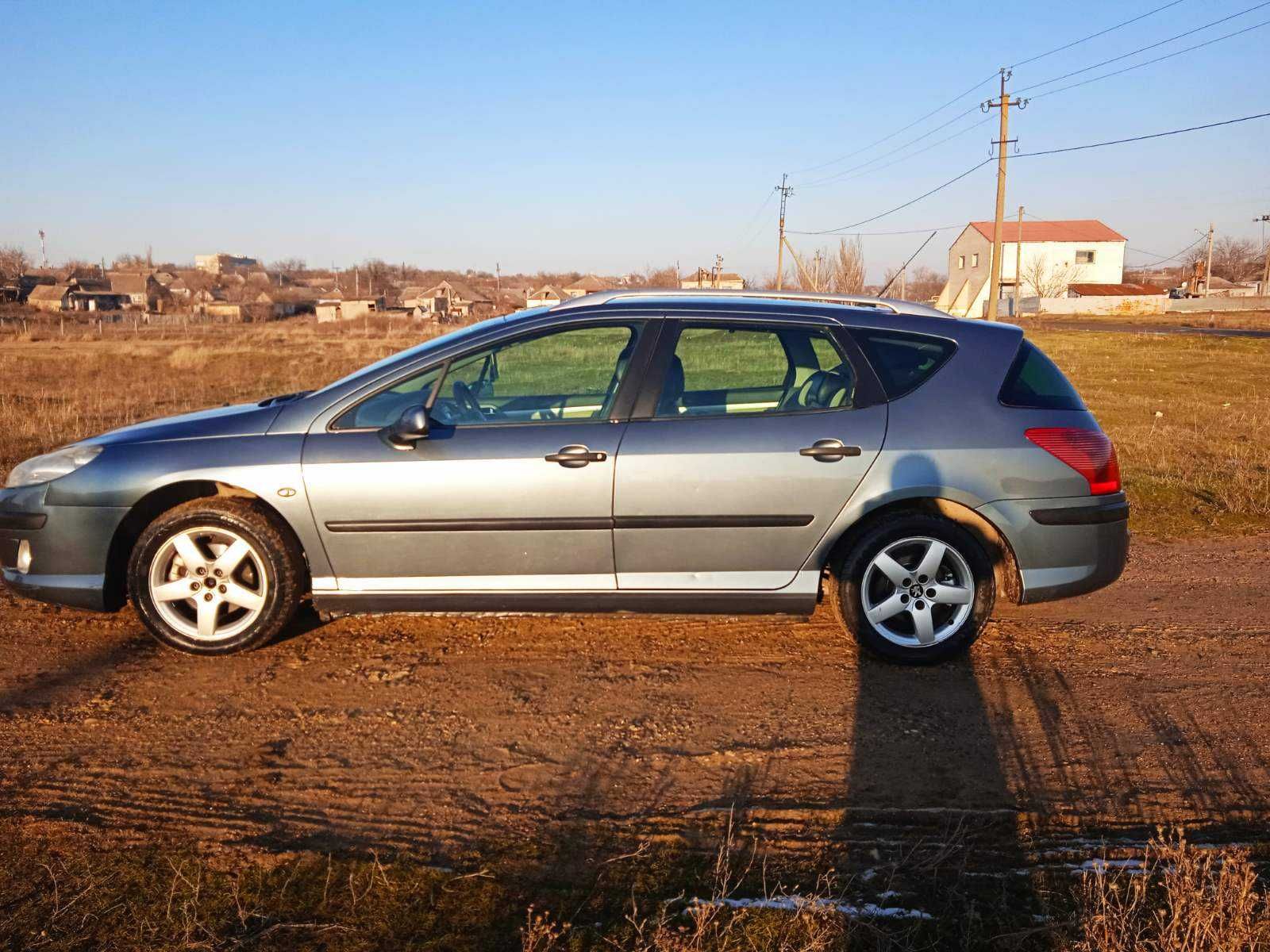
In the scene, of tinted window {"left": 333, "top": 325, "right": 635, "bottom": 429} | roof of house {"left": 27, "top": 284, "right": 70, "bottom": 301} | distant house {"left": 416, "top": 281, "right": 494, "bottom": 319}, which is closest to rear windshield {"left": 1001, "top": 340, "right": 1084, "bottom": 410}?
tinted window {"left": 333, "top": 325, "right": 635, "bottom": 429}

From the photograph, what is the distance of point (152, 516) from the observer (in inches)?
185

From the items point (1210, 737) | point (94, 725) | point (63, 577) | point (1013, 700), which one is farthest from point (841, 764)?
point (63, 577)

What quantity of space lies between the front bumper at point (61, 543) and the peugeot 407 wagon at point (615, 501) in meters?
0.01

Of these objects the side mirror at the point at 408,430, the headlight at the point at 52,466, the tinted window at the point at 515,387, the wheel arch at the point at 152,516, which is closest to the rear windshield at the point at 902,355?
the tinted window at the point at 515,387

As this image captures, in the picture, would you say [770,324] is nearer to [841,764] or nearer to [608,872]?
[841,764]

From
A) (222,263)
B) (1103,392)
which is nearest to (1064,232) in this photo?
(1103,392)

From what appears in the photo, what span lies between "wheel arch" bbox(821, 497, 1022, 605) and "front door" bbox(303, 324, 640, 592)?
1.03 m

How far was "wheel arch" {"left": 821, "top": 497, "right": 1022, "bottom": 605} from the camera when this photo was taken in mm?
4555

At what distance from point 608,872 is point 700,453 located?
6.58ft

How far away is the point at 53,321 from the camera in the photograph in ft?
209

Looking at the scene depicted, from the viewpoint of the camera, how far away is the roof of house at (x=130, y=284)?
106 m

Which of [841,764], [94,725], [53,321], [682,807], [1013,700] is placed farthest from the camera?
[53,321]

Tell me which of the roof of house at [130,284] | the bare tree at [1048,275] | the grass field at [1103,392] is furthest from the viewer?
the roof of house at [130,284]

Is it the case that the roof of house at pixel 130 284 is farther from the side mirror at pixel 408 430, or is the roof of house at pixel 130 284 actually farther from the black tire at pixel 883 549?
the black tire at pixel 883 549
